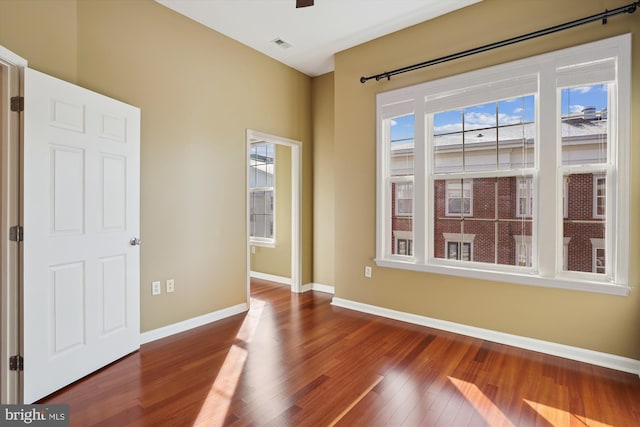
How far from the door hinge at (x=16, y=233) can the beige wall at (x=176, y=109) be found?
1019 mm

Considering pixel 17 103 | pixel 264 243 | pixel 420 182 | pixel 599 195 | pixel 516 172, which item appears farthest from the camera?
pixel 264 243

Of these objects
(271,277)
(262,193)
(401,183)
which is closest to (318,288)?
(271,277)

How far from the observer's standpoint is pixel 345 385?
2324 mm

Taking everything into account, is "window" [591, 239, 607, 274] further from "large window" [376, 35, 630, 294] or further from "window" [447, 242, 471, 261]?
"window" [447, 242, 471, 261]

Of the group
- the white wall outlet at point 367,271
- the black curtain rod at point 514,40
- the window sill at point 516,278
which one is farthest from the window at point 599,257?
the white wall outlet at point 367,271

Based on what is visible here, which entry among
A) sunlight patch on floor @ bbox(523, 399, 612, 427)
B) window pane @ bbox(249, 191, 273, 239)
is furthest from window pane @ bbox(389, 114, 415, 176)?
window pane @ bbox(249, 191, 273, 239)

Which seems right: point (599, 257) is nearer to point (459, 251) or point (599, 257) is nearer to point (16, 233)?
point (459, 251)

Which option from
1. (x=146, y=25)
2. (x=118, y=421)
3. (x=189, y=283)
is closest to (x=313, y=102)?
(x=146, y=25)

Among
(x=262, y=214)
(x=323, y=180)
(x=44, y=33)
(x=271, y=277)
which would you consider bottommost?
(x=271, y=277)

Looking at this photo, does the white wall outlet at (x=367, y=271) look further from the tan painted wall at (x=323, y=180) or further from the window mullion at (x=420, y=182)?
the tan painted wall at (x=323, y=180)

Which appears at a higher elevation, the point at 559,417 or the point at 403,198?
the point at 403,198

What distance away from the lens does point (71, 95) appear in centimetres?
234

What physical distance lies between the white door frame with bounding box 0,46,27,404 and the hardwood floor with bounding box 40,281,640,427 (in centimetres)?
35

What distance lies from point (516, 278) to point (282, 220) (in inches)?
137
